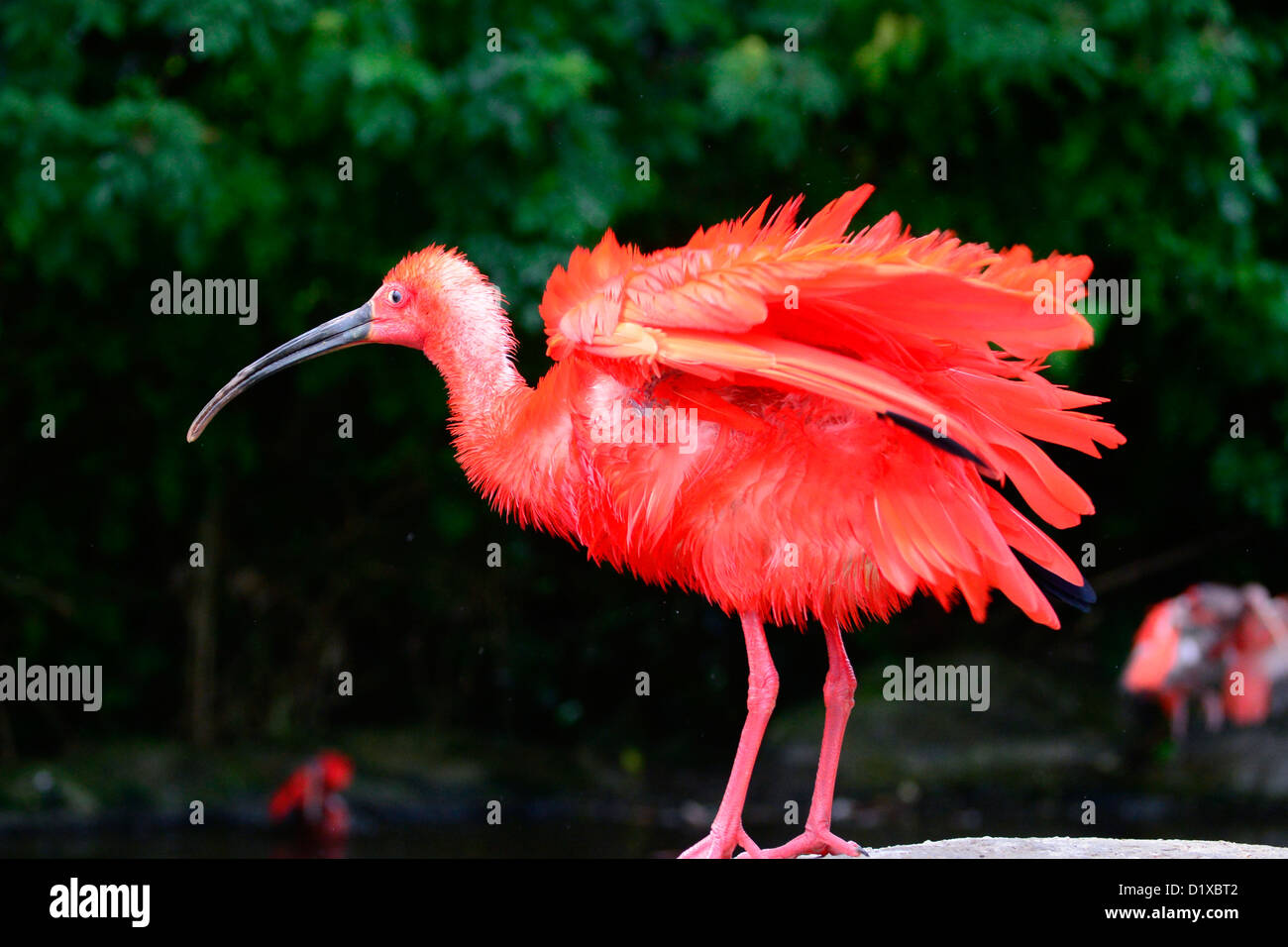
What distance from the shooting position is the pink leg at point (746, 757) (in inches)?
133

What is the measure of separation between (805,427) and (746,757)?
76cm


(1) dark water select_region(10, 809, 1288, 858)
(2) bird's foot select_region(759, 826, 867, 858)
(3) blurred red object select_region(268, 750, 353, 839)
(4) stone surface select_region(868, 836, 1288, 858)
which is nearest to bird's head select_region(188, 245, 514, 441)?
(2) bird's foot select_region(759, 826, 867, 858)

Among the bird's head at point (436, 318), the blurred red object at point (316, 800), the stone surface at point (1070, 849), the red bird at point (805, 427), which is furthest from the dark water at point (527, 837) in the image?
the red bird at point (805, 427)

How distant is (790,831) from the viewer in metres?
7.37

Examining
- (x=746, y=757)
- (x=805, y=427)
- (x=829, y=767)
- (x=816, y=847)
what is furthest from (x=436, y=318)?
(x=816, y=847)

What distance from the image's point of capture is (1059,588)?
3.72 metres

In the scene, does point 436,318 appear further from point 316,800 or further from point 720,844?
point 316,800

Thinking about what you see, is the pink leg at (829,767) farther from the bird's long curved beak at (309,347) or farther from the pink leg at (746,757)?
the bird's long curved beak at (309,347)

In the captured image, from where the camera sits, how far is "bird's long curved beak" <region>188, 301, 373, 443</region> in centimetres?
404

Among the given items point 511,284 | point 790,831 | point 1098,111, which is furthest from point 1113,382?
point 511,284

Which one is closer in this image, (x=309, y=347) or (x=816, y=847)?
(x=816, y=847)

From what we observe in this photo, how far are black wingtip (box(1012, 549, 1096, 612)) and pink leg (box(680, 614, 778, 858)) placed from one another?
0.69m

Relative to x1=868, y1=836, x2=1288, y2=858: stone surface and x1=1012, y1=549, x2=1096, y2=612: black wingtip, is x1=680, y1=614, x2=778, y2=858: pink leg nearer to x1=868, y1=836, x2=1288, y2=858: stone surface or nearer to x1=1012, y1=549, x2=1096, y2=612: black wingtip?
x1=868, y1=836, x2=1288, y2=858: stone surface
